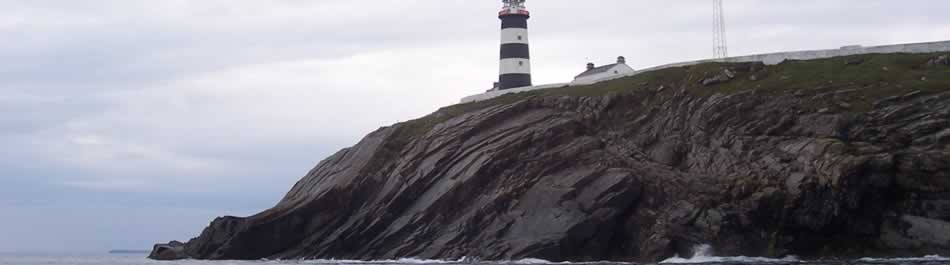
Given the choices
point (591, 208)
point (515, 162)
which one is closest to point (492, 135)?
point (515, 162)

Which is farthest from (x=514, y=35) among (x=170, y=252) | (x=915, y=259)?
(x=915, y=259)

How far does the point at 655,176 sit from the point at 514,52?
122 ft

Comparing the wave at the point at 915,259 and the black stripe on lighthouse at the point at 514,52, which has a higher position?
the black stripe on lighthouse at the point at 514,52

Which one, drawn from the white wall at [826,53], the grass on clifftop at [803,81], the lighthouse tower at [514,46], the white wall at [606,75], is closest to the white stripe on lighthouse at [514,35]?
the lighthouse tower at [514,46]

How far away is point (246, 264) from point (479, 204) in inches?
732

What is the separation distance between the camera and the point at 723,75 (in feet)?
355

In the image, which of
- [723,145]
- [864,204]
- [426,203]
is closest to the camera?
[864,204]

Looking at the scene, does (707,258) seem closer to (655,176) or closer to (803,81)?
(655,176)

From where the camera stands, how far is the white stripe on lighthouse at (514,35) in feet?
434

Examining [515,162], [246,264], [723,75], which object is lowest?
[246,264]

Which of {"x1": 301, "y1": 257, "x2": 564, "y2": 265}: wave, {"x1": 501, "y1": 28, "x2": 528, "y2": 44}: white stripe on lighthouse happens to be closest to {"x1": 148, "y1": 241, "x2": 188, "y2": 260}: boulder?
{"x1": 301, "y1": 257, "x2": 564, "y2": 265}: wave

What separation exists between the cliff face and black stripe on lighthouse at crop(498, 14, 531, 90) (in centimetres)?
1256

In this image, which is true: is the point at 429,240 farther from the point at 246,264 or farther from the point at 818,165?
the point at 818,165

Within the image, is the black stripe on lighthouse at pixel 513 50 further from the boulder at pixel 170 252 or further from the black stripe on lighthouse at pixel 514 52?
the boulder at pixel 170 252
